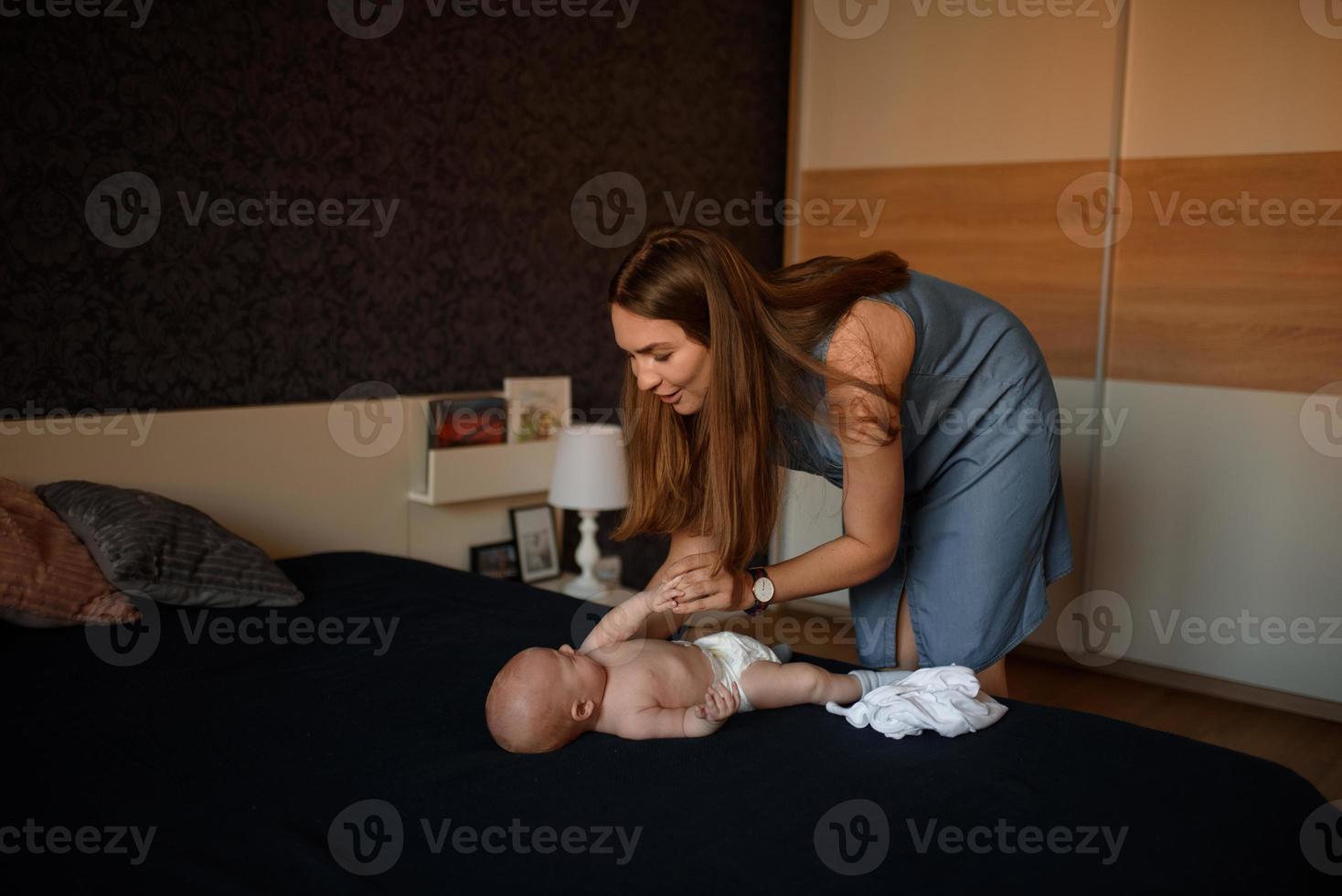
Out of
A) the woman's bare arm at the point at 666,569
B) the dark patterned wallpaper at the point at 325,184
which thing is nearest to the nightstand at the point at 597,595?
the dark patterned wallpaper at the point at 325,184

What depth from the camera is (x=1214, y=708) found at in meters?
3.34

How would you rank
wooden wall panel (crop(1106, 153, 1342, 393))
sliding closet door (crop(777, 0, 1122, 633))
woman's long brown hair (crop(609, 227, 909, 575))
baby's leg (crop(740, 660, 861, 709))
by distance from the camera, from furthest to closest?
sliding closet door (crop(777, 0, 1122, 633))
wooden wall panel (crop(1106, 153, 1342, 393))
baby's leg (crop(740, 660, 861, 709))
woman's long brown hair (crop(609, 227, 909, 575))

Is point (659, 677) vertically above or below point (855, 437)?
below

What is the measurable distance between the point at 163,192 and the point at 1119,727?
7.70 feet

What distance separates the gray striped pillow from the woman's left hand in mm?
1068

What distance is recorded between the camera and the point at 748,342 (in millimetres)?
1619

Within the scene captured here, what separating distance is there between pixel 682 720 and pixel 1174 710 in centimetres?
221

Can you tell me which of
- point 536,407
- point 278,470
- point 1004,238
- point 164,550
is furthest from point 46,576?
point 1004,238

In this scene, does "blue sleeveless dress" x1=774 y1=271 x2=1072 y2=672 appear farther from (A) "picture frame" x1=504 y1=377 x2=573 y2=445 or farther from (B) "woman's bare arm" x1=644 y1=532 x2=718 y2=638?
(A) "picture frame" x1=504 y1=377 x2=573 y2=445

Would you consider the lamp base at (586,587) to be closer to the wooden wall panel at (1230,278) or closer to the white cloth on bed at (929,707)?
the white cloth on bed at (929,707)

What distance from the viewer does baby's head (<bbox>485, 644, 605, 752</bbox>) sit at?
166 cm

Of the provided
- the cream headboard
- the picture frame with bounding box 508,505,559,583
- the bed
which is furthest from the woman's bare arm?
the picture frame with bounding box 508,505,559,583

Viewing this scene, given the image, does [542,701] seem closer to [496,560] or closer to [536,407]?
[496,560]

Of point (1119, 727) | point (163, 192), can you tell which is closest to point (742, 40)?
point (163, 192)
